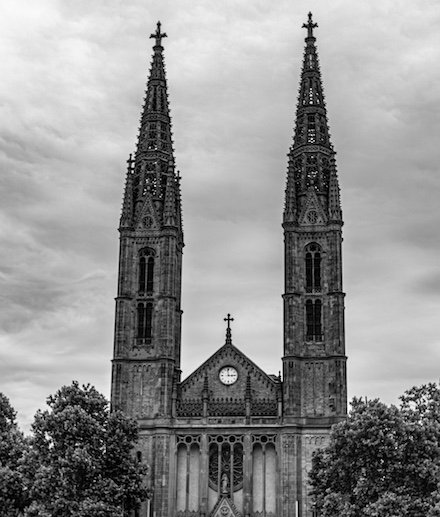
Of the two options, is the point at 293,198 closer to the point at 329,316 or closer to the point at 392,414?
the point at 329,316

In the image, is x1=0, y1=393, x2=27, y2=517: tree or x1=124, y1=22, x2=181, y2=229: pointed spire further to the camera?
x1=124, y1=22, x2=181, y2=229: pointed spire

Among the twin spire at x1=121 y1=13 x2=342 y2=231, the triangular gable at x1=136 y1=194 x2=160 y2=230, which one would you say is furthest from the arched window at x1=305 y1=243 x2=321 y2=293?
the triangular gable at x1=136 y1=194 x2=160 y2=230

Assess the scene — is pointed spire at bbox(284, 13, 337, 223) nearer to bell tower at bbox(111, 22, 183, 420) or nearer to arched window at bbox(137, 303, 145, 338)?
bell tower at bbox(111, 22, 183, 420)

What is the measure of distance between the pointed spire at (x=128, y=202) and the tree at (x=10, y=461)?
22.4 m

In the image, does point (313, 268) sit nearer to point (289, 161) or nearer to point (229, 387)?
point (289, 161)

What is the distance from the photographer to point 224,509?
72.5 metres

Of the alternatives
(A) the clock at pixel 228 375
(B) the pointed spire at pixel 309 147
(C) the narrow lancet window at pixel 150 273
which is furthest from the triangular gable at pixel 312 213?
(A) the clock at pixel 228 375

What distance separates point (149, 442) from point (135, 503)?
11.7m

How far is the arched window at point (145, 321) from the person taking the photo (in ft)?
260

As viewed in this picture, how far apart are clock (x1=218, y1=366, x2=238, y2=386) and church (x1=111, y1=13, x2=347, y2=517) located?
3.3 inches

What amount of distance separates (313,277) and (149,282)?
47.0ft

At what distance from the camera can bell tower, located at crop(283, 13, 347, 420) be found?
75188 millimetres

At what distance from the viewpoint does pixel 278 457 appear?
74188mm

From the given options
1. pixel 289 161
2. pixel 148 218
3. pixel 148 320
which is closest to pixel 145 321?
pixel 148 320
